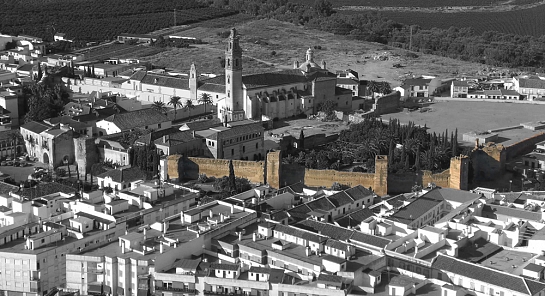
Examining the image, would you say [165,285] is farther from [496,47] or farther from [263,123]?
[496,47]

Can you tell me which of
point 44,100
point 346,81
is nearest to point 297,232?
point 44,100

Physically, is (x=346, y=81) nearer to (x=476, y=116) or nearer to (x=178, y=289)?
(x=476, y=116)

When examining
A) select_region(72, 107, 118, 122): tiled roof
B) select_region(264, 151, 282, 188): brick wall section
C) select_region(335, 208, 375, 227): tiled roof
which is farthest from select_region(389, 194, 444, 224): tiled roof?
select_region(72, 107, 118, 122): tiled roof

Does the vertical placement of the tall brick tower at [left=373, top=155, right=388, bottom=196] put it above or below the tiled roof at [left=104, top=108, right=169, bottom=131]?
below

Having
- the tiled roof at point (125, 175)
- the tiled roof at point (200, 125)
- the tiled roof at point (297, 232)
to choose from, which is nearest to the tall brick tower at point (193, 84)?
the tiled roof at point (200, 125)

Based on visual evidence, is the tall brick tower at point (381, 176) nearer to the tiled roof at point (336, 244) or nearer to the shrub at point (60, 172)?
the tiled roof at point (336, 244)

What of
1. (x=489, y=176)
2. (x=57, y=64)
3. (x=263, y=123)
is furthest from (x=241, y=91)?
(x=57, y=64)

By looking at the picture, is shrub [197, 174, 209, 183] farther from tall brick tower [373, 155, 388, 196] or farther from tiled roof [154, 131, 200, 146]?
tall brick tower [373, 155, 388, 196]
